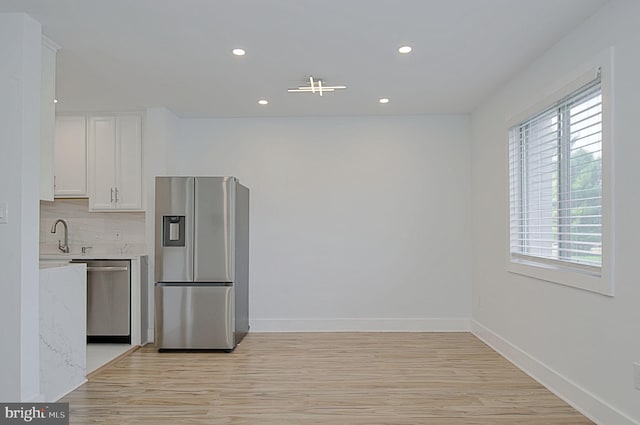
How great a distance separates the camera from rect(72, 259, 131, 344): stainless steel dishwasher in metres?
4.86

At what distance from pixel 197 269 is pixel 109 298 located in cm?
101

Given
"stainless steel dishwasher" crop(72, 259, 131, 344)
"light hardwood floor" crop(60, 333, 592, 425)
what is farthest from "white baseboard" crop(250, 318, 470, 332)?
"stainless steel dishwasher" crop(72, 259, 131, 344)

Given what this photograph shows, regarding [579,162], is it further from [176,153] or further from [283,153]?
[176,153]

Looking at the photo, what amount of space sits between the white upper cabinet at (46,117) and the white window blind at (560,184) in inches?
139

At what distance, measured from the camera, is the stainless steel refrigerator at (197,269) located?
4660mm

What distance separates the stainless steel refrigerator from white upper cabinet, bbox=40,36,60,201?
1412mm

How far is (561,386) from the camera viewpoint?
3.33 m

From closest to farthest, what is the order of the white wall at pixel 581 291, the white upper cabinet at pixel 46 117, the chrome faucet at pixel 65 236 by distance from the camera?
the white wall at pixel 581 291 → the white upper cabinet at pixel 46 117 → the chrome faucet at pixel 65 236

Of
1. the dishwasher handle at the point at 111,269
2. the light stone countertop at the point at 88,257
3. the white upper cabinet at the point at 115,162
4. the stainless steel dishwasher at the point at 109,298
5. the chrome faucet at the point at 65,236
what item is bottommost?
the stainless steel dishwasher at the point at 109,298

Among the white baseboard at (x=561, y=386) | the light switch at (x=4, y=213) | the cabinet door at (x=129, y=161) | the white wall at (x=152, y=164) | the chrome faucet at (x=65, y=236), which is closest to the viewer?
the white baseboard at (x=561, y=386)

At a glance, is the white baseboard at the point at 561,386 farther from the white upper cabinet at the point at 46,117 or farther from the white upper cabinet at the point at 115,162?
the white upper cabinet at the point at 115,162

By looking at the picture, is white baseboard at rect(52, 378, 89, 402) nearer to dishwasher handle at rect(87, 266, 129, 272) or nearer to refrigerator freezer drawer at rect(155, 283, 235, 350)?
refrigerator freezer drawer at rect(155, 283, 235, 350)

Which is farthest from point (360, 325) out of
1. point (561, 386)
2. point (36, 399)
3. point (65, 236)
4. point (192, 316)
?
point (65, 236)

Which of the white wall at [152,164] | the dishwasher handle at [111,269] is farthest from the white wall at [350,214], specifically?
the dishwasher handle at [111,269]
